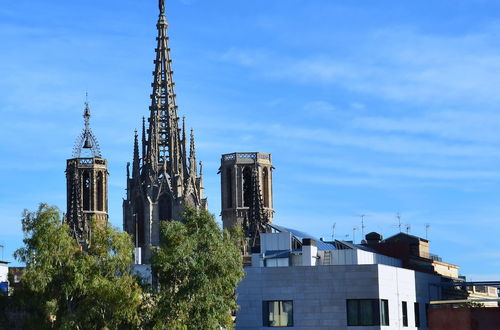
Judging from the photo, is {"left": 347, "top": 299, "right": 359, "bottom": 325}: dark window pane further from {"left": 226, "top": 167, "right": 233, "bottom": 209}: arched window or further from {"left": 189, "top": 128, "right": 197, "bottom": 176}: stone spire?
{"left": 189, "top": 128, "right": 197, "bottom": 176}: stone spire

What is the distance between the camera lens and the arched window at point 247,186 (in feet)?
630

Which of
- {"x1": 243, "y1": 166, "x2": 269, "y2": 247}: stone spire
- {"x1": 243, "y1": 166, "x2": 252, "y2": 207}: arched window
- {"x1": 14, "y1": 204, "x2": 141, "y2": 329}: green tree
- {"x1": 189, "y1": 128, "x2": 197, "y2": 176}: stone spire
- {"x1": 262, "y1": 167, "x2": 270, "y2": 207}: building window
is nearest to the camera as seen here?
{"x1": 14, "y1": 204, "x2": 141, "y2": 329}: green tree

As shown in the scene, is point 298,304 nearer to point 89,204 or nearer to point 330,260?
point 330,260

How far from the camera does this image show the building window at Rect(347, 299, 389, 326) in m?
98.4

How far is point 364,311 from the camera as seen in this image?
325 ft

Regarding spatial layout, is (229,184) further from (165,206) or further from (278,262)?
(278,262)

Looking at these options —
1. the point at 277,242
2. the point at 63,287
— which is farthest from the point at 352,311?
the point at 63,287

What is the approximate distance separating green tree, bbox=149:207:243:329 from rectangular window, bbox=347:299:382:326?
47.5 ft

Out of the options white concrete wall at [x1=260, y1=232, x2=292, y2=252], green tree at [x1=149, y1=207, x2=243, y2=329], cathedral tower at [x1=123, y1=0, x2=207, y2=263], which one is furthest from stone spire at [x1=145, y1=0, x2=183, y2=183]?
green tree at [x1=149, y1=207, x2=243, y2=329]

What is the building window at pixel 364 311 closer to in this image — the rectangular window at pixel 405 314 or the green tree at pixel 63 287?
the rectangular window at pixel 405 314

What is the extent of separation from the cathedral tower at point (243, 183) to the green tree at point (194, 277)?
99616 millimetres

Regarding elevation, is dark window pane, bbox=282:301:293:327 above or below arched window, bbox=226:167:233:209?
below

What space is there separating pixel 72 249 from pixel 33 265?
3320mm

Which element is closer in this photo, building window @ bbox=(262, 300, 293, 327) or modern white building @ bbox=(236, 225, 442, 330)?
modern white building @ bbox=(236, 225, 442, 330)
